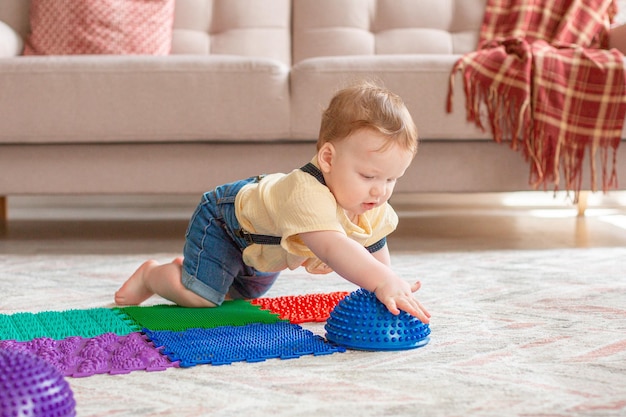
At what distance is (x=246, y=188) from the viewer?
1428 mm

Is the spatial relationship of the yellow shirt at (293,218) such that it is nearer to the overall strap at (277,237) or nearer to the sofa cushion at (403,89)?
the overall strap at (277,237)

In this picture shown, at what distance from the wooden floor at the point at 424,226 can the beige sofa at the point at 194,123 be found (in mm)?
221

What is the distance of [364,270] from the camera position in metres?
1.18

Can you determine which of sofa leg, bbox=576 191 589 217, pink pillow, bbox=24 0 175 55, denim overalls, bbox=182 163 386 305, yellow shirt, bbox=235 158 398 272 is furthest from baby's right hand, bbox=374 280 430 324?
sofa leg, bbox=576 191 589 217

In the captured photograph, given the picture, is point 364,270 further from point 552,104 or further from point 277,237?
point 552,104

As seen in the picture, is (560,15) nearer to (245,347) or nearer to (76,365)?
(245,347)

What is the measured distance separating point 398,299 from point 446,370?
0.14 meters

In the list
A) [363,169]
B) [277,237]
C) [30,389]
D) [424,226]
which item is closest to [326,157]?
[363,169]

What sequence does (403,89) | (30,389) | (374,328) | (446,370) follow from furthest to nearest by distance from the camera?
(403,89)
(374,328)
(446,370)
(30,389)

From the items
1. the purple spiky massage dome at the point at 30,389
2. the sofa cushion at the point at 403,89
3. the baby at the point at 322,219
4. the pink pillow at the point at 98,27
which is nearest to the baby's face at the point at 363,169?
the baby at the point at 322,219

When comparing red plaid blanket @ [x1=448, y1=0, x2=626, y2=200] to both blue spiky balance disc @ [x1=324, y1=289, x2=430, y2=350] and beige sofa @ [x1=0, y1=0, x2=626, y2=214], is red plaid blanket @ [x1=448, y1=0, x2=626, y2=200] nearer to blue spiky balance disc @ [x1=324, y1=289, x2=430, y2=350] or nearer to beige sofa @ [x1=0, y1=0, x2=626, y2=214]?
beige sofa @ [x1=0, y1=0, x2=626, y2=214]

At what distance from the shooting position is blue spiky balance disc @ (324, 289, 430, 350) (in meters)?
1.14

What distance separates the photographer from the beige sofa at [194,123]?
221 centimetres

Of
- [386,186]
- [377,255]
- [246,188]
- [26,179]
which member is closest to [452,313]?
[377,255]
